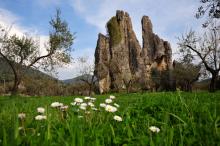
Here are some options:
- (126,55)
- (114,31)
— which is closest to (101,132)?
(126,55)

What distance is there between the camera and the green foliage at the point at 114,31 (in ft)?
273

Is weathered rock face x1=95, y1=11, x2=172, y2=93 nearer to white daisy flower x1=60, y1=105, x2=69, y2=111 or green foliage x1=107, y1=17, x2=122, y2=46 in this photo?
green foliage x1=107, y1=17, x2=122, y2=46

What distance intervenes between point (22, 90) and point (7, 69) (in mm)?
27286

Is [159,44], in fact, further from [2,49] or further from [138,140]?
[138,140]

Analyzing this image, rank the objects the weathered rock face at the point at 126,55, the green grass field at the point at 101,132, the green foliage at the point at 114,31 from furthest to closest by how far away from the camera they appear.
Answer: the green foliage at the point at 114,31 → the weathered rock face at the point at 126,55 → the green grass field at the point at 101,132

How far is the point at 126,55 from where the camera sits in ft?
274

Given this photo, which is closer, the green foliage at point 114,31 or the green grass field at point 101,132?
the green grass field at point 101,132

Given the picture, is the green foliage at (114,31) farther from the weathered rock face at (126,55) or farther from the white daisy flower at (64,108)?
the white daisy flower at (64,108)

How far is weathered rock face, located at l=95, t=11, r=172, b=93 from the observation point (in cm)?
7519

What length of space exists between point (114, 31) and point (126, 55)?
22.6 feet

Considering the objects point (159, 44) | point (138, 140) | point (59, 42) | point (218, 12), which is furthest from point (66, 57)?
point (159, 44)

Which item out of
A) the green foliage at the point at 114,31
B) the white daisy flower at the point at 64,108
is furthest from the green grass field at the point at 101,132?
the green foliage at the point at 114,31

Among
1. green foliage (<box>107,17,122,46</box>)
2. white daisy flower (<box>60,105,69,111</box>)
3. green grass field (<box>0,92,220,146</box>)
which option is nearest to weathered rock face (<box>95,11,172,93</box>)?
green foliage (<box>107,17,122,46</box>)

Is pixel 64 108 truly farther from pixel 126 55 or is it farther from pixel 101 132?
pixel 126 55
